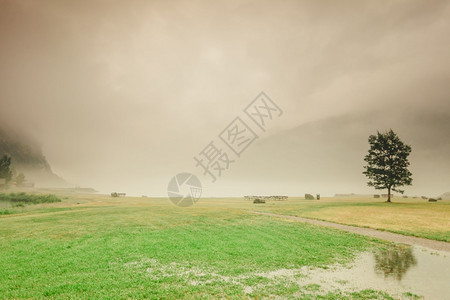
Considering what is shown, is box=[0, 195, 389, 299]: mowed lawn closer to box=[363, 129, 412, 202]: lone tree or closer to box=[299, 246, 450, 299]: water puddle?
box=[299, 246, 450, 299]: water puddle

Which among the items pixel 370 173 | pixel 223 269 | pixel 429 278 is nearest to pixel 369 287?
pixel 429 278

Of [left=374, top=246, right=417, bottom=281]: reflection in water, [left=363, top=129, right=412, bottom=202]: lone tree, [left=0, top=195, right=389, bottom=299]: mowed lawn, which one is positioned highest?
[left=363, top=129, right=412, bottom=202]: lone tree

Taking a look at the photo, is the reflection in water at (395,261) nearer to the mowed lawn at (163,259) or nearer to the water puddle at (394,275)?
the water puddle at (394,275)

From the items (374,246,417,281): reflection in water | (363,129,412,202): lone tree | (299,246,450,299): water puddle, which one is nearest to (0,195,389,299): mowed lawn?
(299,246,450,299): water puddle

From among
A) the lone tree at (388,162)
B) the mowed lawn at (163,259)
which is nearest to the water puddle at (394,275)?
the mowed lawn at (163,259)

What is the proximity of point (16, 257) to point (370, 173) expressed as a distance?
96914mm

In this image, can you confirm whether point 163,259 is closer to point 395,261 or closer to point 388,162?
point 395,261

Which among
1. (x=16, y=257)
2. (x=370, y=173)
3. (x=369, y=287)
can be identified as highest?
(x=370, y=173)

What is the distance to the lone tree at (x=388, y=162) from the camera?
82812mm

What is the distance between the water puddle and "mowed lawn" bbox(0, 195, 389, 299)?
129cm

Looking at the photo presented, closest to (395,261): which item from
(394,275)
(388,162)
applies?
(394,275)

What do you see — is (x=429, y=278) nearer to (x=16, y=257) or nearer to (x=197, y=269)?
(x=197, y=269)

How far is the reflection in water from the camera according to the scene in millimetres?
17641

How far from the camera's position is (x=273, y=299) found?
13.2 meters
